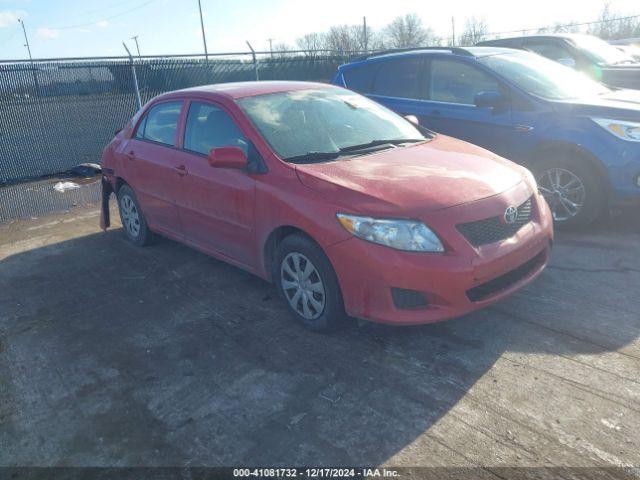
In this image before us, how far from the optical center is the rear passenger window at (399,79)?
22.1 feet

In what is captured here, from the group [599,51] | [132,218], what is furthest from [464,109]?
[599,51]

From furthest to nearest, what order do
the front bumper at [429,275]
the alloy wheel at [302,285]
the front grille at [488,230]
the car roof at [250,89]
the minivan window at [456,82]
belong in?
the minivan window at [456,82], the car roof at [250,89], the alloy wheel at [302,285], the front grille at [488,230], the front bumper at [429,275]

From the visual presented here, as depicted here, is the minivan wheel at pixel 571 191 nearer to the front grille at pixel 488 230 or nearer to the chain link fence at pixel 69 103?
the front grille at pixel 488 230

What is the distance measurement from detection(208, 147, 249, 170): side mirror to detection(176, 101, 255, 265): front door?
0.15 meters

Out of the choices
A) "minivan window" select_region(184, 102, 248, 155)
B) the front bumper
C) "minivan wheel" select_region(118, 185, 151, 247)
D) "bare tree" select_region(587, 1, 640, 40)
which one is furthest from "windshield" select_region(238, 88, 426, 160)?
"bare tree" select_region(587, 1, 640, 40)

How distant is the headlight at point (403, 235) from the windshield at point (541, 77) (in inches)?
129

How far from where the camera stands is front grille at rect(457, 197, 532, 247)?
11.2 ft

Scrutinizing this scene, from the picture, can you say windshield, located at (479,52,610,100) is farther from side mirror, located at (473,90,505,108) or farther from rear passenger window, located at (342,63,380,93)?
rear passenger window, located at (342,63,380,93)

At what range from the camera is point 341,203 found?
11.5ft

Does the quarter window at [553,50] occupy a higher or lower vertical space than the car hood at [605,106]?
higher

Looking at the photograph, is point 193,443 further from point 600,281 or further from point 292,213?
point 600,281

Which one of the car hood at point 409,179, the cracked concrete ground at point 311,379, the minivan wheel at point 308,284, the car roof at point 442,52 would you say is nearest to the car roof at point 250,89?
the car hood at point 409,179

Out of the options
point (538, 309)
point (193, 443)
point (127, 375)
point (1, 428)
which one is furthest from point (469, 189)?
point (1, 428)

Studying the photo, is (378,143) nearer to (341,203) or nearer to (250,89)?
(341,203)
